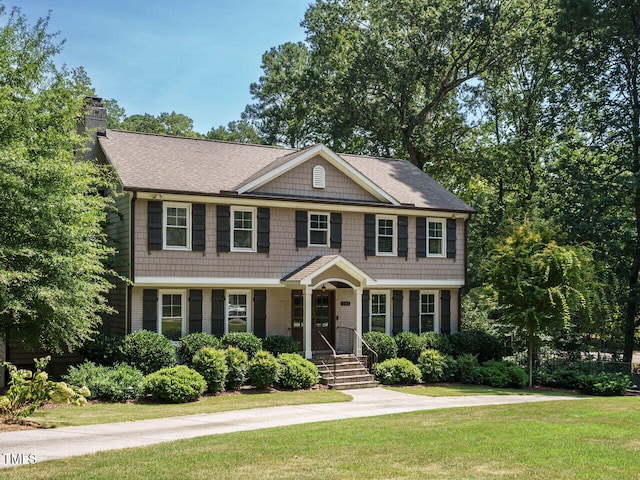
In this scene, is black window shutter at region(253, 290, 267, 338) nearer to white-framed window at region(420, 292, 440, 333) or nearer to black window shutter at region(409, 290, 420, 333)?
black window shutter at region(409, 290, 420, 333)

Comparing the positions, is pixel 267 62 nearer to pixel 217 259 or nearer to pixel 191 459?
pixel 217 259

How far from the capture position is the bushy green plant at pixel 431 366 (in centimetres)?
2406

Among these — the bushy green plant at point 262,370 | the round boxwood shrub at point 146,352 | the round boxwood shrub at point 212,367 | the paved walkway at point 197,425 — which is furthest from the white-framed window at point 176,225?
the paved walkway at point 197,425

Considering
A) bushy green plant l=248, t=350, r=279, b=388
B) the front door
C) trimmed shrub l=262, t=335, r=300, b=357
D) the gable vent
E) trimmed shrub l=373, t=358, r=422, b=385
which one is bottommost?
trimmed shrub l=373, t=358, r=422, b=385

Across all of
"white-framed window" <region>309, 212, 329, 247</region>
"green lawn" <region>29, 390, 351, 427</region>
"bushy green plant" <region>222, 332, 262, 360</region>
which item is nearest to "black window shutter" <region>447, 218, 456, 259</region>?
"white-framed window" <region>309, 212, 329, 247</region>

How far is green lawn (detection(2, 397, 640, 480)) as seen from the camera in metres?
9.71

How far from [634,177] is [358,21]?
1983cm

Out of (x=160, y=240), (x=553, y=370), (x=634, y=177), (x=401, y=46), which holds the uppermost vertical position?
(x=401, y=46)

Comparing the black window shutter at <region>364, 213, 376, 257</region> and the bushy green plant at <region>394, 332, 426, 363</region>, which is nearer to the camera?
the bushy green plant at <region>394, 332, 426, 363</region>

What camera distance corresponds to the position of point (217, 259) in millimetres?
22875

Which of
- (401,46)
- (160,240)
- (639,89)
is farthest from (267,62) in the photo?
(160,240)

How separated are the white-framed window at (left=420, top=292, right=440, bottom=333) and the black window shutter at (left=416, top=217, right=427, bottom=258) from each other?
1.60 meters

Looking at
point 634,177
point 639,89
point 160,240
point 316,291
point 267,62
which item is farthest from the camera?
point 267,62

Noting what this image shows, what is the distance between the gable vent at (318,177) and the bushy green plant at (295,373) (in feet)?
20.3
